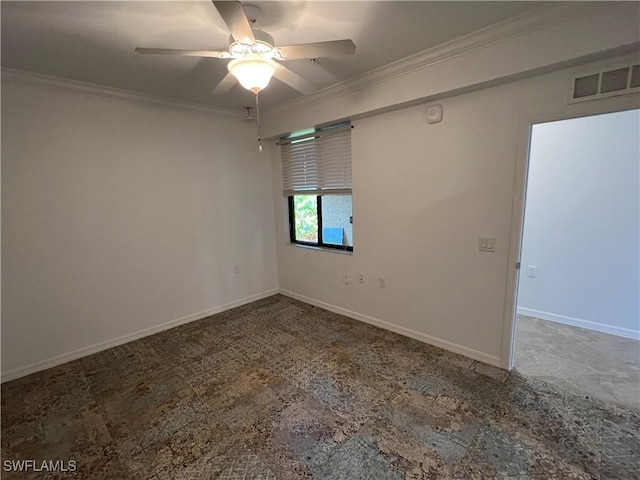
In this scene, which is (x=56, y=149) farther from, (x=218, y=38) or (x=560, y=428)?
(x=560, y=428)

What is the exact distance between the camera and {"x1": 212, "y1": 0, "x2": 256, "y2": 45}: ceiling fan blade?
4.23ft

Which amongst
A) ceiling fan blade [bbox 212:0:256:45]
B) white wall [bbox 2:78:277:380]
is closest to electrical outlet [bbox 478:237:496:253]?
ceiling fan blade [bbox 212:0:256:45]

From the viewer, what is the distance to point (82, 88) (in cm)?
275

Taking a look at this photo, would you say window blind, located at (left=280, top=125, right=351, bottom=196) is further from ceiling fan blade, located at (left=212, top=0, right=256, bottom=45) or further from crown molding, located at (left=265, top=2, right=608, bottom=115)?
ceiling fan blade, located at (left=212, top=0, right=256, bottom=45)

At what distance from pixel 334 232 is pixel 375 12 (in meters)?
2.44

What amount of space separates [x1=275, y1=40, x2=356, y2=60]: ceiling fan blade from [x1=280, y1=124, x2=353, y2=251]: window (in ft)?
5.35

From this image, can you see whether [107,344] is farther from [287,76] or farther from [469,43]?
[469,43]

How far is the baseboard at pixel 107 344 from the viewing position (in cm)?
267

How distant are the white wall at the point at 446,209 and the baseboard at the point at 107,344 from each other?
1784mm

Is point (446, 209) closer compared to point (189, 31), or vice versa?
point (189, 31)

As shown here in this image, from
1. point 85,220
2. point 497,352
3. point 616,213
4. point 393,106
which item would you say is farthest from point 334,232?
point 616,213

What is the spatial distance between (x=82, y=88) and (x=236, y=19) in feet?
7.51

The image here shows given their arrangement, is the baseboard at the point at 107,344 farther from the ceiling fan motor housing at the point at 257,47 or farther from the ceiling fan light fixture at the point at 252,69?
the ceiling fan motor housing at the point at 257,47

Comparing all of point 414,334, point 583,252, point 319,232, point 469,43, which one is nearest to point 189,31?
point 469,43
